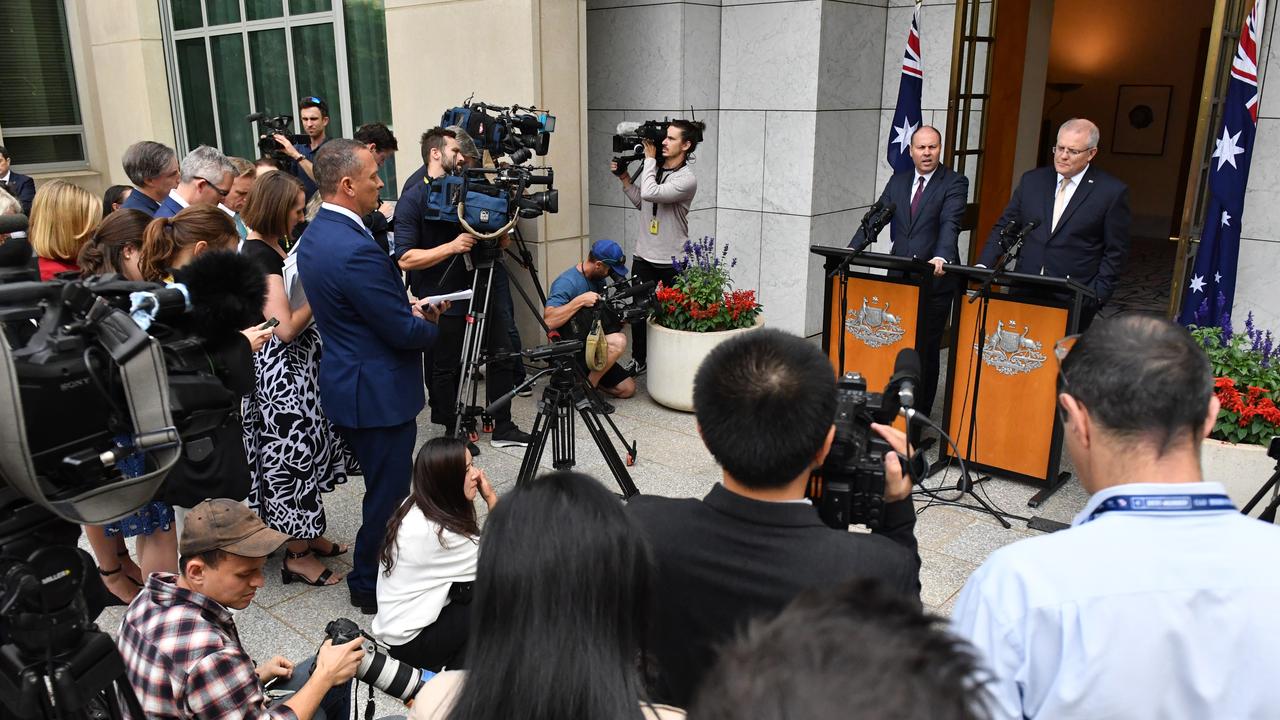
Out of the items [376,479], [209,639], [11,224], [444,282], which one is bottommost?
[376,479]

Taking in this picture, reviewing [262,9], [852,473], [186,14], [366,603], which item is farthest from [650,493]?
[186,14]

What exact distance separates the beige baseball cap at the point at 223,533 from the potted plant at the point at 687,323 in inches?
154

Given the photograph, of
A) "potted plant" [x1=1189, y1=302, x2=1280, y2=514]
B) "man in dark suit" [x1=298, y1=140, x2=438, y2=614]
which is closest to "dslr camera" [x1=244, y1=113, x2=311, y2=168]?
"man in dark suit" [x1=298, y1=140, x2=438, y2=614]

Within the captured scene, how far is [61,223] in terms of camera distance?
159 inches

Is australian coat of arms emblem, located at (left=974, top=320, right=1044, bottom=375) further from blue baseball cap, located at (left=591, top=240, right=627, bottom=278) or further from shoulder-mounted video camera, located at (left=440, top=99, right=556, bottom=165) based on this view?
shoulder-mounted video camera, located at (left=440, top=99, right=556, bottom=165)

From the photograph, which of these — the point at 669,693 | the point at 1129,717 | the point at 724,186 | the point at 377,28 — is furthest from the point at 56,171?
the point at 1129,717

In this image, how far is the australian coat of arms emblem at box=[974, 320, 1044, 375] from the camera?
15.4 ft

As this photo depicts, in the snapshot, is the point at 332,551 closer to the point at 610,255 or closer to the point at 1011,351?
the point at 610,255

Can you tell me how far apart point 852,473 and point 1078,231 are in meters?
3.67

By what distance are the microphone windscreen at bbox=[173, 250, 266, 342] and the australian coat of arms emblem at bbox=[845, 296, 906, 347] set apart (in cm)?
387

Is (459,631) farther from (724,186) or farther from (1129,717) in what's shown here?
(724,186)

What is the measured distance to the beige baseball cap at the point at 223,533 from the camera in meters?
2.30

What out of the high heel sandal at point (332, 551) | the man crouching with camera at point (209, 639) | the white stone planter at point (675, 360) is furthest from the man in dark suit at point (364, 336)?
the white stone planter at point (675, 360)

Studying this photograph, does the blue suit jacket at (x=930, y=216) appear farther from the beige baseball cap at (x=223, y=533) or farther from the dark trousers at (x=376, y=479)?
the beige baseball cap at (x=223, y=533)
